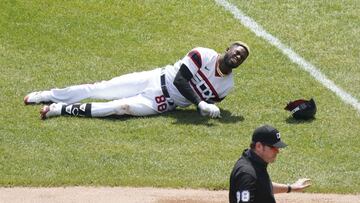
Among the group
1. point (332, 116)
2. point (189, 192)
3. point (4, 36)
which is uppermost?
point (332, 116)

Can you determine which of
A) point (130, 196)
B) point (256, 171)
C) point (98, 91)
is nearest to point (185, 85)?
point (98, 91)

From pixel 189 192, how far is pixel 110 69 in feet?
12.3

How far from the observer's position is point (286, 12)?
16688mm

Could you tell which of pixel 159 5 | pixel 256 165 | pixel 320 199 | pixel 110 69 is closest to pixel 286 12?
pixel 159 5

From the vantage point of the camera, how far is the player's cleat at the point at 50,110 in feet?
43.7

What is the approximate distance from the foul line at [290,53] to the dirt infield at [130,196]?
2.71m

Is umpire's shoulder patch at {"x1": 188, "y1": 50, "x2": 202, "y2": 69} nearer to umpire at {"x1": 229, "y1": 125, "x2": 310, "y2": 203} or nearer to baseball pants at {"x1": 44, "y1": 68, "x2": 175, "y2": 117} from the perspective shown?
baseball pants at {"x1": 44, "y1": 68, "x2": 175, "y2": 117}

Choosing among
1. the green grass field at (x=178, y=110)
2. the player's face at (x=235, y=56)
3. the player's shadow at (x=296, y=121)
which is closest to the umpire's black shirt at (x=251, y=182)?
the green grass field at (x=178, y=110)

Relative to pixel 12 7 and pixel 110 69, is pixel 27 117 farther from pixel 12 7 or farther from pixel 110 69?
pixel 12 7

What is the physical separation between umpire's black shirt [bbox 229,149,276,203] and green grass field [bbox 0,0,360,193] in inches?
118

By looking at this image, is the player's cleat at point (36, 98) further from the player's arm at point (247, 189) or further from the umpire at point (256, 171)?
the player's arm at point (247, 189)

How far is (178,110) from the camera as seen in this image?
13.9 metres

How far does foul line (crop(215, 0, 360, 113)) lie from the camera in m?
14.2

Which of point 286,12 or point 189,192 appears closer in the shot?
point 189,192
